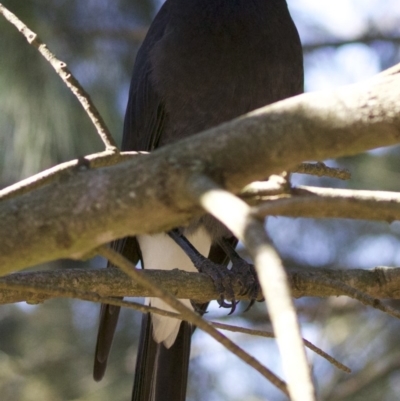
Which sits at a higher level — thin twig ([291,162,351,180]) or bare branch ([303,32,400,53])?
bare branch ([303,32,400,53])

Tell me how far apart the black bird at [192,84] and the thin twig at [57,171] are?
3.57 feet

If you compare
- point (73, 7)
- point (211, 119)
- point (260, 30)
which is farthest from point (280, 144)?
point (73, 7)

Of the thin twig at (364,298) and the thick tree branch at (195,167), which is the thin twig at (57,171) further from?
the thin twig at (364,298)

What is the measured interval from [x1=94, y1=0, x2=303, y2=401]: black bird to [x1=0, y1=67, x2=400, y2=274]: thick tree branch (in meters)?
1.47

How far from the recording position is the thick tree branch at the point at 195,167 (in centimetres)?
90

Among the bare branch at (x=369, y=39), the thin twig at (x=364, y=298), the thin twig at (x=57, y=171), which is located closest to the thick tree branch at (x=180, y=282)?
the thin twig at (x=364, y=298)

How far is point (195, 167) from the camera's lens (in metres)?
0.89

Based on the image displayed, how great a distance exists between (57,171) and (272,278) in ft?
1.72

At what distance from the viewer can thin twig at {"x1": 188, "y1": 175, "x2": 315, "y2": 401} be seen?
0.67m

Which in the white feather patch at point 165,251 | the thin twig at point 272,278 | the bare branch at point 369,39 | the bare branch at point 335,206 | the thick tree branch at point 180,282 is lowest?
the thin twig at point 272,278

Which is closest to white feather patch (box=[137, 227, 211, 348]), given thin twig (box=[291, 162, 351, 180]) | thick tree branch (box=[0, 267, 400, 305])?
thick tree branch (box=[0, 267, 400, 305])

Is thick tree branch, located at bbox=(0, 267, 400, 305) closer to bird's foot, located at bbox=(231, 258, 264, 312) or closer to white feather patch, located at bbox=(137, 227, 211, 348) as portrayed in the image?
bird's foot, located at bbox=(231, 258, 264, 312)

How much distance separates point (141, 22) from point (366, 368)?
5.63 feet

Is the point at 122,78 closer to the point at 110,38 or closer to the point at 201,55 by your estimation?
the point at 110,38
